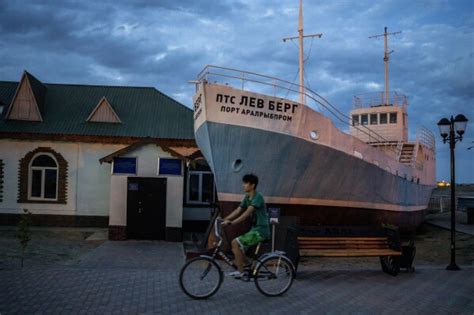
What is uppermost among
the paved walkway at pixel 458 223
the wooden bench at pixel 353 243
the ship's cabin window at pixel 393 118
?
the ship's cabin window at pixel 393 118

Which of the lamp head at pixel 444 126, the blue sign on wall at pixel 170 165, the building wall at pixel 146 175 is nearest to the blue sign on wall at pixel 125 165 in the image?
the building wall at pixel 146 175

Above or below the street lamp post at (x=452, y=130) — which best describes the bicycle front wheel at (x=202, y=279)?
below

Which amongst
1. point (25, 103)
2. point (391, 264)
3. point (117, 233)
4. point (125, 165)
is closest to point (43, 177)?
point (25, 103)

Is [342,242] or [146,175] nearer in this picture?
[342,242]

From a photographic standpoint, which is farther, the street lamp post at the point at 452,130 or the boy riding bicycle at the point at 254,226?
the street lamp post at the point at 452,130

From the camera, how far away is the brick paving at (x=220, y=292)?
668 cm

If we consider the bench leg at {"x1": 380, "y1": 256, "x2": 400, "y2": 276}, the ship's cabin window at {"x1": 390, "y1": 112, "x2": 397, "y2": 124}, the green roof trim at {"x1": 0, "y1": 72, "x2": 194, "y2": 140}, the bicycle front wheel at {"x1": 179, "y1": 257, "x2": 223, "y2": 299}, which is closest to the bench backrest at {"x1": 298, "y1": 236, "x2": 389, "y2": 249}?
the bench leg at {"x1": 380, "y1": 256, "x2": 400, "y2": 276}

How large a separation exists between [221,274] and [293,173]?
242 inches

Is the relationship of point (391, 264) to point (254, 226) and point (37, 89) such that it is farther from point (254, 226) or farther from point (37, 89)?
point (37, 89)

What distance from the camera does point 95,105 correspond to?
21.6m

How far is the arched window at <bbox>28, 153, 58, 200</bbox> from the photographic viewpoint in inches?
753

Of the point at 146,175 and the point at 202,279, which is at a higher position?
the point at 146,175

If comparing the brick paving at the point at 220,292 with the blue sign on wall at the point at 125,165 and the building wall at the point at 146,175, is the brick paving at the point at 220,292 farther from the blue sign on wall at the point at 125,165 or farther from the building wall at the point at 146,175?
the blue sign on wall at the point at 125,165

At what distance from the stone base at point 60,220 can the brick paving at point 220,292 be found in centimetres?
855
